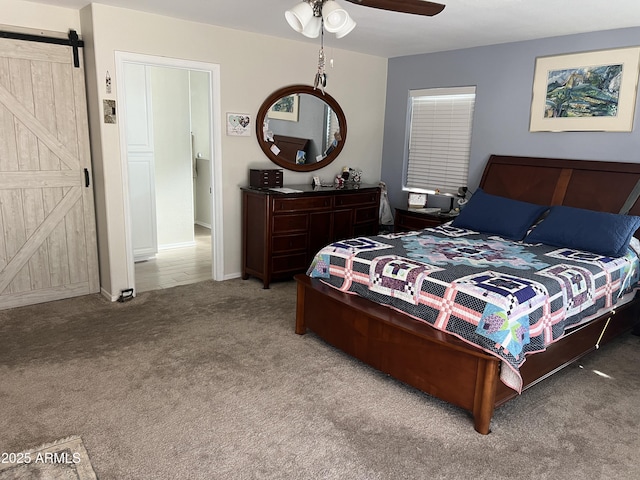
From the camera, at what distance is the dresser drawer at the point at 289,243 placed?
185 inches

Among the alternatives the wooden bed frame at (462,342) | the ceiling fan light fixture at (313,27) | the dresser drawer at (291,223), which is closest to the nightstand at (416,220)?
the wooden bed frame at (462,342)

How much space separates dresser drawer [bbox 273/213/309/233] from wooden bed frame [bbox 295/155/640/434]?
1.18 metres

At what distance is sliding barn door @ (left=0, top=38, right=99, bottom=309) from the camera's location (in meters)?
3.85

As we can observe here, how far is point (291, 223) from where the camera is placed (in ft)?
15.6

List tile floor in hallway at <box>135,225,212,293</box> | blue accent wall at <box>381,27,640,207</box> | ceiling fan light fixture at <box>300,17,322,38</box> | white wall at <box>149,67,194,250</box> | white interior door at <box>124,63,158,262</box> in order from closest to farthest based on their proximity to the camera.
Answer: ceiling fan light fixture at <box>300,17,322,38</box> → blue accent wall at <box>381,27,640,207</box> → tile floor in hallway at <box>135,225,212,293</box> → white interior door at <box>124,63,158,262</box> → white wall at <box>149,67,194,250</box>

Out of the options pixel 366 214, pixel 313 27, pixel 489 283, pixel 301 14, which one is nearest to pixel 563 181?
pixel 366 214

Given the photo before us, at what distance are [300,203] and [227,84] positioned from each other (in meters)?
1.31

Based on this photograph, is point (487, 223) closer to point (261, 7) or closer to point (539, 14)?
point (539, 14)

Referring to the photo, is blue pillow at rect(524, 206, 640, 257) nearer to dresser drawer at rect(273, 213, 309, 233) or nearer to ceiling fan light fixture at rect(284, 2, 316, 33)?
dresser drawer at rect(273, 213, 309, 233)

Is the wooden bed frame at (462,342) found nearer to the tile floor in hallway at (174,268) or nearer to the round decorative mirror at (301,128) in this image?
the tile floor in hallway at (174,268)

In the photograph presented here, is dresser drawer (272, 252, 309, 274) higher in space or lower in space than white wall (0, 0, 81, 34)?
lower

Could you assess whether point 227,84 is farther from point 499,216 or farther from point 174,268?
point 499,216

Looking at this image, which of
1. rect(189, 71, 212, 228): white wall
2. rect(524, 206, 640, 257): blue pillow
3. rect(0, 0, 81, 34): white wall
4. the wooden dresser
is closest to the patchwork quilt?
rect(524, 206, 640, 257): blue pillow

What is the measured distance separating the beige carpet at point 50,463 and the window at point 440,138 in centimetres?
424
